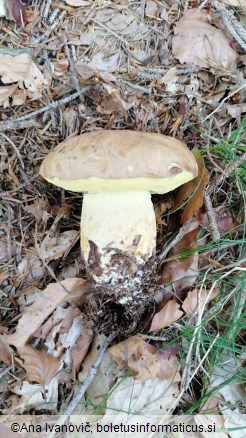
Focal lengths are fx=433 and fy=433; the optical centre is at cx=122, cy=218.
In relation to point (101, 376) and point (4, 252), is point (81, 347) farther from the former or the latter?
point (4, 252)

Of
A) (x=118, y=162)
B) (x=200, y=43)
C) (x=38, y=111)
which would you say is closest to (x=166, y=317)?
(x=118, y=162)

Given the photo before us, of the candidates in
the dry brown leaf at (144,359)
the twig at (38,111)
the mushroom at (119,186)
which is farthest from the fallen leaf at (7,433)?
the twig at (38,111)

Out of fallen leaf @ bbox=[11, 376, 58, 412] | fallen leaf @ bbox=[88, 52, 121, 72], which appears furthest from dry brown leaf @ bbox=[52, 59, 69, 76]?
fallen leaf @ bbox=[11, 376, 58, 412]

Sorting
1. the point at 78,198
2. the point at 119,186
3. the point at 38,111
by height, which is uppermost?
the point at 38,111

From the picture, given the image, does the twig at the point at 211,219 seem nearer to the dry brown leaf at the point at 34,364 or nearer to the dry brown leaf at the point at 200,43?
the dry brown leaf at the point at 200,43

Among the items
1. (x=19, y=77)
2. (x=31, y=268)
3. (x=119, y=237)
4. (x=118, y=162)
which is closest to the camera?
(x=118, y=162)

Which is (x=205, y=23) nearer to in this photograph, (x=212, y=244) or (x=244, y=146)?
(x=244, y=146)

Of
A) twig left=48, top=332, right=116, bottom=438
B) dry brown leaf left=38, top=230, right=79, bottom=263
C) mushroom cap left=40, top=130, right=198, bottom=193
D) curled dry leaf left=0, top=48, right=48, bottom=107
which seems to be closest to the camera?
mushroom cap left=40, top=130, right=198, bottom=193

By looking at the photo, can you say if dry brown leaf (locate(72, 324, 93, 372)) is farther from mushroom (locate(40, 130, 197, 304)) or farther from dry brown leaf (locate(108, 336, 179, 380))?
mushroom (locate(40, 130, 197, 304))
